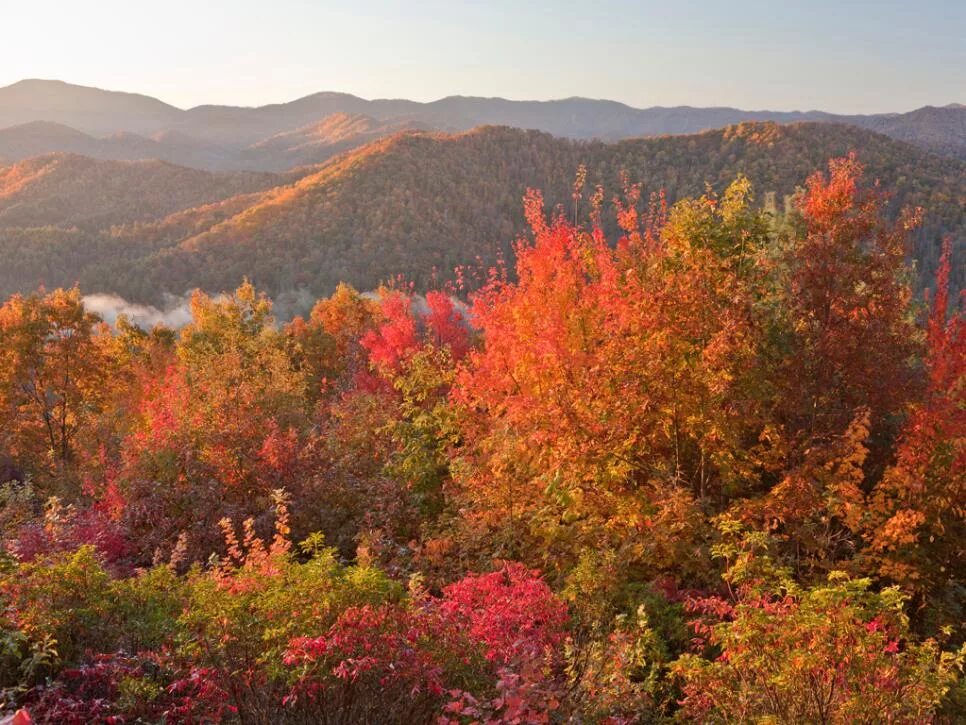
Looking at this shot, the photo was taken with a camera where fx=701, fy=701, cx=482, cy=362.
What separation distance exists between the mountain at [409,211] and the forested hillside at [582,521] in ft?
344

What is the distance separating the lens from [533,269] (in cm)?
1510

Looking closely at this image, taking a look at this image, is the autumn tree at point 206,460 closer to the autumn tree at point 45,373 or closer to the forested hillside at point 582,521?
the forested hillside at point 582,521

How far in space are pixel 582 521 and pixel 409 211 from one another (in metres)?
138

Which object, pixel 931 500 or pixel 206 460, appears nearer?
pixel 931 500

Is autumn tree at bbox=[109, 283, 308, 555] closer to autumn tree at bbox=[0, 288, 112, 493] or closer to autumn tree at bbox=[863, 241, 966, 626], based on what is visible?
autumn tree at bbox=[863, 241, 966, 626]

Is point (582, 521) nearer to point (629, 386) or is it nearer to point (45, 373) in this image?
point (629, 386)

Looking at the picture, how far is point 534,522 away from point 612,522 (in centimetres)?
196

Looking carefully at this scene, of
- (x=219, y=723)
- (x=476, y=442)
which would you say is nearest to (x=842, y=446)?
(x=476, y=442)

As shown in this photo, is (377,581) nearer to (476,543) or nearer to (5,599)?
(5,599)

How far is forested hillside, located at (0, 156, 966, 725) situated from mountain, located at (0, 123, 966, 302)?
344 ft

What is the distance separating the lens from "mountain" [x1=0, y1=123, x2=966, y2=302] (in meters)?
125

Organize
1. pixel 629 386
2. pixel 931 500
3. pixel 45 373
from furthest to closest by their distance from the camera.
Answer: pixel 45 373, pixel 629 386, pixel 931 500

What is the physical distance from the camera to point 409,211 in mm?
145625

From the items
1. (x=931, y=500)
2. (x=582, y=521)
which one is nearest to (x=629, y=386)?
(x=582, y=521)
